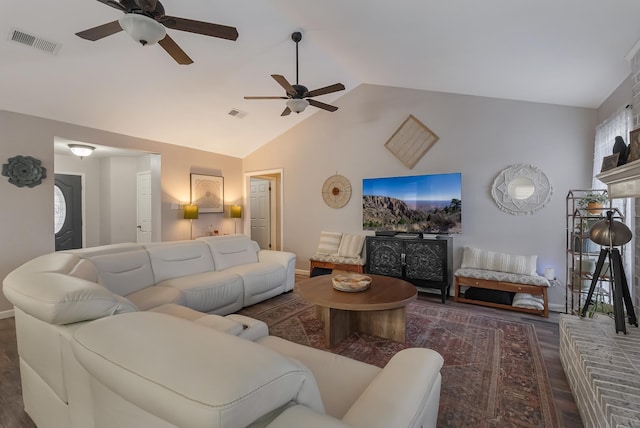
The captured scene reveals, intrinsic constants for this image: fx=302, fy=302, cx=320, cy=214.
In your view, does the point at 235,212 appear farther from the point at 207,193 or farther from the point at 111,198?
the point at 111,198

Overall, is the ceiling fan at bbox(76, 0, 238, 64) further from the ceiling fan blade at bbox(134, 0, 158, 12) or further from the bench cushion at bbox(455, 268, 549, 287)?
the bench cushion at bbox(455, 268, 549, 287)

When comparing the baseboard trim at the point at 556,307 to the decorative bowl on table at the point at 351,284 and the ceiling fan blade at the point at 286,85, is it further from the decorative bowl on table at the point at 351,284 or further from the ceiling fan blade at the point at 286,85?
the ceiling fan blade at the point at 286,85

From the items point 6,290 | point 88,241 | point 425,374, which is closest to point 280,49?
point 6,290

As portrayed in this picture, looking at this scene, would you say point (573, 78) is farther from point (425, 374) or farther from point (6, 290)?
point (6, 290)

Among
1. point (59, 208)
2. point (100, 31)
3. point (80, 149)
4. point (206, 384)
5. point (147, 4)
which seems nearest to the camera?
point (206, 384)

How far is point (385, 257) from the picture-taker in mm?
4414

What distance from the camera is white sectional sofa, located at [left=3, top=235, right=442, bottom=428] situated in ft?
2.20

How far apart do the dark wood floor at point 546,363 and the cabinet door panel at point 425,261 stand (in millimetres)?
768

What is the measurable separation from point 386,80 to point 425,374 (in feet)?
14.5

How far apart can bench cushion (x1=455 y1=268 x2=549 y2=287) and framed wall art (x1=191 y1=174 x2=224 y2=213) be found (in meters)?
4.56

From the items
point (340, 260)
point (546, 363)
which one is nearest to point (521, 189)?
point (546, 363)

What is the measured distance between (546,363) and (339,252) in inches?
120

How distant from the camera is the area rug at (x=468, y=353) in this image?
1871mm

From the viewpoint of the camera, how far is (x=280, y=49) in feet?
12.9
